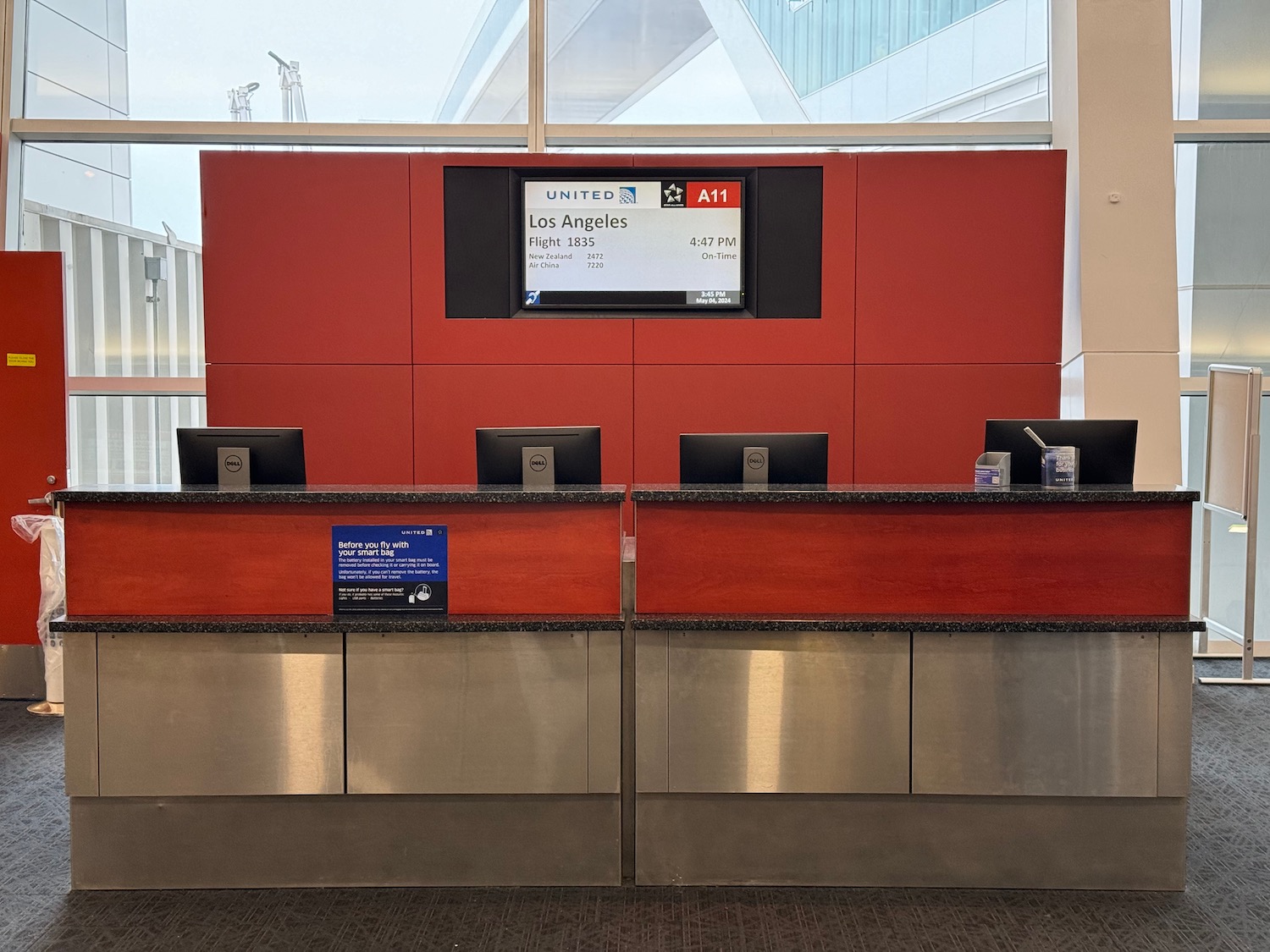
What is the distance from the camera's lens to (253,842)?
103 inches

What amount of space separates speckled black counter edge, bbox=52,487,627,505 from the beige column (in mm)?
3352

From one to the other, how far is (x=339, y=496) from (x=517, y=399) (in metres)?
2.36

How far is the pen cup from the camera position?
9.16 ft

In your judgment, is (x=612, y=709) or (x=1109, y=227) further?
(x=1109, y=227)

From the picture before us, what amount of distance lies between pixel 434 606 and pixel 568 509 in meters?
0.48

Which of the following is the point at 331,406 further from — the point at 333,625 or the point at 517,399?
the point at 333,625

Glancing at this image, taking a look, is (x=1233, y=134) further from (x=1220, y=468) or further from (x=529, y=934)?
(x=529, y=934)

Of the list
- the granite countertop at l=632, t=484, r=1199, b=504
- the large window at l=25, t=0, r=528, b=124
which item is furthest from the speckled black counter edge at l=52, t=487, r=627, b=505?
the large window at l=25, t=0, r=528, b=124

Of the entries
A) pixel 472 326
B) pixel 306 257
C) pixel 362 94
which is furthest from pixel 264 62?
A: pixel 472 326

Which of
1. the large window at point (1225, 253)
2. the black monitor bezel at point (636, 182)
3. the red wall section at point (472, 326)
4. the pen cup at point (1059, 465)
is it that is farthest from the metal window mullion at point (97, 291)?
the large window at point (1225, 253)

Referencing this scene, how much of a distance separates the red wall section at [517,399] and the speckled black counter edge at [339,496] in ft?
7.41

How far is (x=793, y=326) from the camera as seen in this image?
191 inches

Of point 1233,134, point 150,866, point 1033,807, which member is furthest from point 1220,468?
point 150,866

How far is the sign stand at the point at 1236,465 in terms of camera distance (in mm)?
4535
